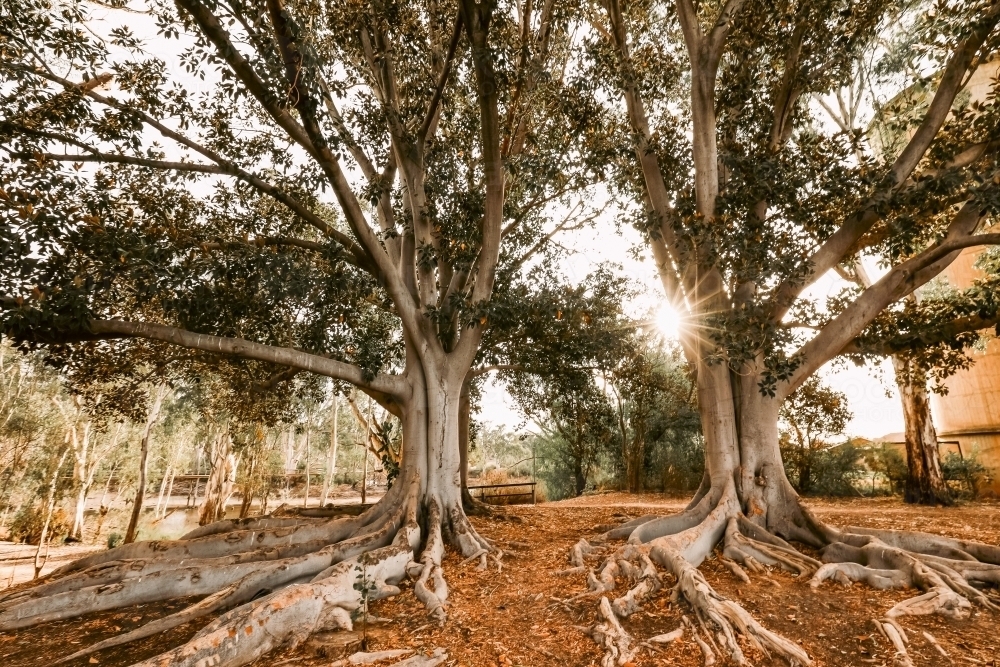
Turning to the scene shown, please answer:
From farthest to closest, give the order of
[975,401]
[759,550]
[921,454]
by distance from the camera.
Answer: [975,401]
[921,454]
[759,550]

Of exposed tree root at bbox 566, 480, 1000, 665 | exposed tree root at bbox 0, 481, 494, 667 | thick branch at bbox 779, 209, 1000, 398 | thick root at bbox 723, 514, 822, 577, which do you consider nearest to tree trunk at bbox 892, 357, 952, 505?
thick branch at bbox 779, 209, 1000, 398

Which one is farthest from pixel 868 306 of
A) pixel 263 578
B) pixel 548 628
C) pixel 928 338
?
pixel 263 578

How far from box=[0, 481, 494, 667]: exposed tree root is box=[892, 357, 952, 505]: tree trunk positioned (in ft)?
41.7

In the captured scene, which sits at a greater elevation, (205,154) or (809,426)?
(205,154)

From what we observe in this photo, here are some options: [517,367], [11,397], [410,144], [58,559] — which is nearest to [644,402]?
[517,367]

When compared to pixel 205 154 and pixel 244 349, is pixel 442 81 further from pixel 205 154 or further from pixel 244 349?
pixel 244 349

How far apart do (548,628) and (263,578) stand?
317 cm

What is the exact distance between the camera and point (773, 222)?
755 centimetres

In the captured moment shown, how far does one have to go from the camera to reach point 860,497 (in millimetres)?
14828

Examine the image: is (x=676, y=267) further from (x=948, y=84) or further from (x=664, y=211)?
(x=948, y=84)

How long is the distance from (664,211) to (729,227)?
1.54 metres

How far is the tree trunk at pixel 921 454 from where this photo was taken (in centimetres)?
1245

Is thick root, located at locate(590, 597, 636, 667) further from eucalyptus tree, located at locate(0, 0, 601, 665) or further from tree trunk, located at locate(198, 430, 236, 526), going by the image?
tree trunk, located at locate(198, 430, 236, 526)

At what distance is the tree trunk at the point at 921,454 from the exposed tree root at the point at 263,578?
12723 mm
